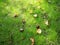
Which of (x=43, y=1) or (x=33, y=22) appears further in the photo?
(x=43, y=1)

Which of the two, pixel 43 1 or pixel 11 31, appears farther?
pixel 43 1

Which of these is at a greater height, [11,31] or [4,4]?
[4,4]

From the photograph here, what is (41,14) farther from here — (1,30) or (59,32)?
(1,30)

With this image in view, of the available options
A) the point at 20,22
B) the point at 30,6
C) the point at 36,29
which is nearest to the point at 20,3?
the point at 30,6

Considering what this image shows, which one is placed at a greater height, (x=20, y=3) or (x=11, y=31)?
(x=20, y=3)

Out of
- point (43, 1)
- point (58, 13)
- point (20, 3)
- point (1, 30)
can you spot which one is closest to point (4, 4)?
point (20, 3)

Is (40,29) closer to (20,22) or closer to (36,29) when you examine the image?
(36,29)
